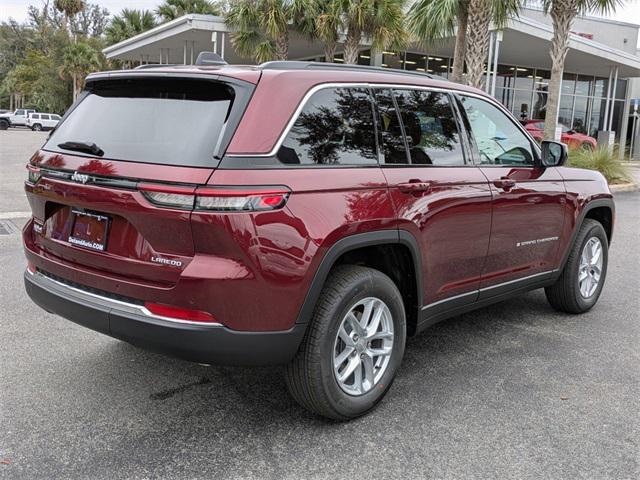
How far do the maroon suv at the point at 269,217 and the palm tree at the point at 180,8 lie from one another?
1373 inches

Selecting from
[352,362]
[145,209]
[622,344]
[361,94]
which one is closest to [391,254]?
[352,362]

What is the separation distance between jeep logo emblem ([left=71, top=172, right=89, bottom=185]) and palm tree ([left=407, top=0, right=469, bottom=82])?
1302cm

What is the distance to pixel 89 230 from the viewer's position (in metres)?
3.09

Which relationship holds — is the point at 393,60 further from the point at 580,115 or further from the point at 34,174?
the point at 34,174

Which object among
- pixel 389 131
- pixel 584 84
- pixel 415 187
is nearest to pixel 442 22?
pixel 389 131

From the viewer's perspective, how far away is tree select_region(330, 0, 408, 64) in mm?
17875

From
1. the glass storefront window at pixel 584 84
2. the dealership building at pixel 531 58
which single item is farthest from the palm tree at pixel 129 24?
the glass storefront window at pixel 584 84

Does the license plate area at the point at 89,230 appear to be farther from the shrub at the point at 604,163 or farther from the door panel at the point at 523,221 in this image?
the shrub at the point at 604,163

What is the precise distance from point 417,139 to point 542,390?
1671 millimetres

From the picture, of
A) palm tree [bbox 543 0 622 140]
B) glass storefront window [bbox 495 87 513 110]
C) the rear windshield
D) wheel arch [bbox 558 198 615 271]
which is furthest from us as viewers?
glass storefront window [bbox 495 87 513 110]

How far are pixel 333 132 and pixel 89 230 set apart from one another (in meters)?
1.31

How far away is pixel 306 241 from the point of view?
2879mm

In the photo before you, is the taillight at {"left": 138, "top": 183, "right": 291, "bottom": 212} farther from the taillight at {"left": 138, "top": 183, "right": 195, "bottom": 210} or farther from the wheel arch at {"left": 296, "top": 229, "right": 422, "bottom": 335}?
the wheel arch at {"left": 296, "top": 229, "right": 422, "bottom": 335}

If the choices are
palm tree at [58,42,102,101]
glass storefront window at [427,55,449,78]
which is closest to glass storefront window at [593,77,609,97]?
glass storefront window at [427,55,449,78]
